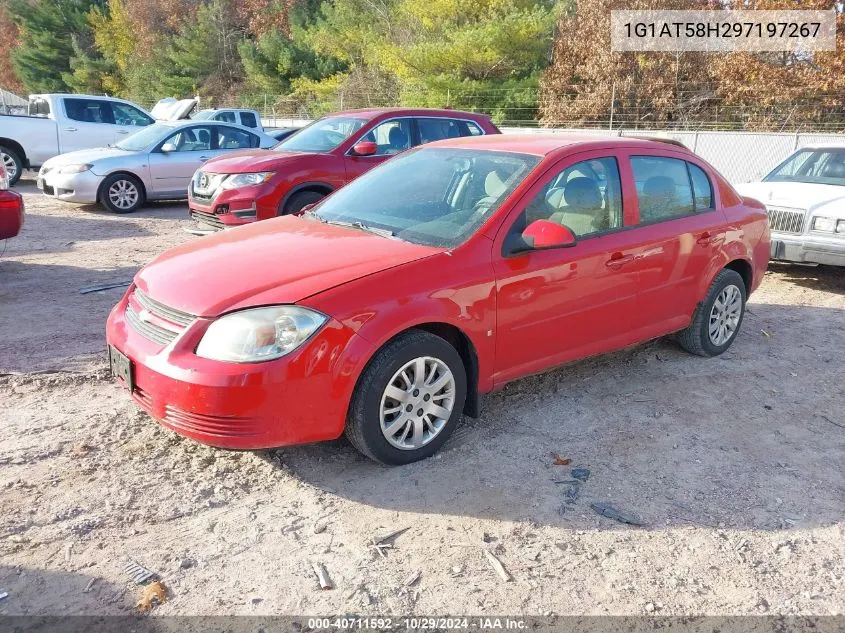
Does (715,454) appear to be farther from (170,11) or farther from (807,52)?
(170,11)

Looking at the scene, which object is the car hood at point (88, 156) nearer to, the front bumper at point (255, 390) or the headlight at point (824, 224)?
the front bumper at point (255, 390)

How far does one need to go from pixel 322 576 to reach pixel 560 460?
1509 mm

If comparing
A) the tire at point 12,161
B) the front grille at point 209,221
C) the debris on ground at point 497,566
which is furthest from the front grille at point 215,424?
the tire at point 12,161

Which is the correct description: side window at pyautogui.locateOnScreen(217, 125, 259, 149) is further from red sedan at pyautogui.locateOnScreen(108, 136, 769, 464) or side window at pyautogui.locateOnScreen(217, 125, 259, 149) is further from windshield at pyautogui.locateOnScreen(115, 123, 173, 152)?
red sedan at pyautogui.locateOnScreen(108, 136, 769, 464)

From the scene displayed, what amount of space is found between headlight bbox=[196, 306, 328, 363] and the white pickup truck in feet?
41.9

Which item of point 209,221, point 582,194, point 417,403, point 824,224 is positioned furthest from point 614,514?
point 209,221

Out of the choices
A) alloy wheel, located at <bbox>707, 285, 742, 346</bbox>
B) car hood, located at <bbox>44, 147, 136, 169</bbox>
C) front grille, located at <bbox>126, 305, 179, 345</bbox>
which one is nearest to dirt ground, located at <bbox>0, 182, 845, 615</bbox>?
alloy wheel, located at <bbox>707, 285, 742, 346</bbox>

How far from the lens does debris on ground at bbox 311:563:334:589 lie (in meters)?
2.78

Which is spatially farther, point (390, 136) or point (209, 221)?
point (390, 136)

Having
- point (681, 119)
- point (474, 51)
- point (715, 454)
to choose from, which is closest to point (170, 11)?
point (474, 51)

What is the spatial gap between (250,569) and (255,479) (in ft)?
2.32

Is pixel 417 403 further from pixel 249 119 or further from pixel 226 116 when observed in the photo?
pixel 226 116

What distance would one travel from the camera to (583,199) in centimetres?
435

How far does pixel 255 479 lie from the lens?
353 cm
